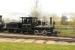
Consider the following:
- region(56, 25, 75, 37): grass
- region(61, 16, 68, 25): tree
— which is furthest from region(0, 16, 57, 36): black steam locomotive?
region(61, 16, 68, 25): tree

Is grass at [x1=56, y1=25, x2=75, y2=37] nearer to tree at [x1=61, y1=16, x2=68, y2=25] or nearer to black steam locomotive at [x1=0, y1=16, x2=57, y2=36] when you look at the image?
black steam locomotive at [x1=0, y1=16, x2=57, y2=36]

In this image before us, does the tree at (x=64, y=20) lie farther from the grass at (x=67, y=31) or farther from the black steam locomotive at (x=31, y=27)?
the black steam locomotive at (x=31, y=27)

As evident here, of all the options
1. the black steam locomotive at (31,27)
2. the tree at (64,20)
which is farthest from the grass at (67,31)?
the tree at (64,20)

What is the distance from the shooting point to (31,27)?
109 ft

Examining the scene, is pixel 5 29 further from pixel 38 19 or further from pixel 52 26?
pixel 52 26

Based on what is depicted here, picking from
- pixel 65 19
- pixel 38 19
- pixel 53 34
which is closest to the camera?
pixel 53 34

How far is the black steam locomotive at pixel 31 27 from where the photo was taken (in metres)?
31.5

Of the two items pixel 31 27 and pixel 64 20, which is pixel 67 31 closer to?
pixel 31 27

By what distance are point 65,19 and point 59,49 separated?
3356 cm

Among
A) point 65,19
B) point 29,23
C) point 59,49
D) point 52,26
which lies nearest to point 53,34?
point 52,26

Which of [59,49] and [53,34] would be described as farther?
[53,34]

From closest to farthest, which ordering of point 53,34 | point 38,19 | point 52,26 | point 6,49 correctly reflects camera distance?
point 6,49 < point 53,34 < point 52,26 < point 38,19

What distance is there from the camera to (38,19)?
3503 centimetres

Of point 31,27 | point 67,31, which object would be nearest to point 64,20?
point 67,31
